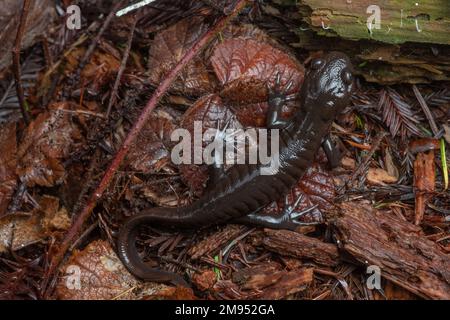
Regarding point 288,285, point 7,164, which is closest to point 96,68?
point 7,164

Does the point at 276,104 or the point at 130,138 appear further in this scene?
the point at 276,104

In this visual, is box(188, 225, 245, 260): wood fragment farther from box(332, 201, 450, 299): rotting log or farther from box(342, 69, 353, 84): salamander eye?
box(342, 69, 353, 84): salamander eye

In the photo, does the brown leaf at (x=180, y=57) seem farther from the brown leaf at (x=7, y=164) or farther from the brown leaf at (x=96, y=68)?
the brown leaf at (x=7, y=164)

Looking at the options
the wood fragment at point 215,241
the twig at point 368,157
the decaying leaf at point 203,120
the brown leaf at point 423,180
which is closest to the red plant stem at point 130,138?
the decaying leaf at point 203,120

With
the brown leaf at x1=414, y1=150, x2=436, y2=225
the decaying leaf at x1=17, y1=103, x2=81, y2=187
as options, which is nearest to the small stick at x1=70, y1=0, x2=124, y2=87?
the decaying leaf at x1=17, y1=103, x2=81, y2=187

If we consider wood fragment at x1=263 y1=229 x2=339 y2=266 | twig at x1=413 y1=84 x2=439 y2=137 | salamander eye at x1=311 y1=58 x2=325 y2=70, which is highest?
salamander eye at x1=311 y1=58 x2=325 y2=70

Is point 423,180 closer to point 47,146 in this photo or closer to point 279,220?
point 279,220
